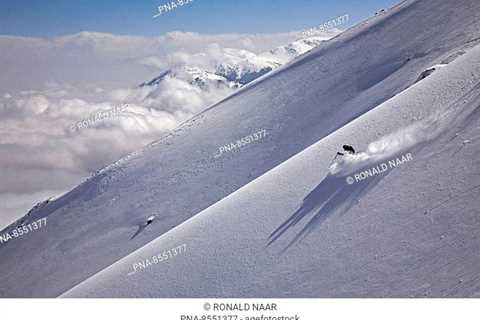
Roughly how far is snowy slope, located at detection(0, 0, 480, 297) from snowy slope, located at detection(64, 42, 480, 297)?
323 inches

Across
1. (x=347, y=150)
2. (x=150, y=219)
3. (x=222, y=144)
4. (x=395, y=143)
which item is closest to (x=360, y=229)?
(x=395, y=143)

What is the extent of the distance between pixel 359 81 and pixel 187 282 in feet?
58.6

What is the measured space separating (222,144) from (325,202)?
16642mm

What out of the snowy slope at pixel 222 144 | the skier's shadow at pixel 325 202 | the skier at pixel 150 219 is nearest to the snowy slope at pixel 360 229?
the skier's shadow at pixel 325 202

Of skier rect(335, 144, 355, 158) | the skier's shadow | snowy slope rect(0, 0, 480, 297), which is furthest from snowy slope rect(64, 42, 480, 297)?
snowy slope rect(0, 0, 480, 297)

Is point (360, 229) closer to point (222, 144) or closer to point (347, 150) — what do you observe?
point (347, 150)

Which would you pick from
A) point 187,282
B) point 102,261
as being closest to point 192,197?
point 102,261

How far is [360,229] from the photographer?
569 centimetres

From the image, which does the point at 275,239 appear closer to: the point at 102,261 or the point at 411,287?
the point at 411,287

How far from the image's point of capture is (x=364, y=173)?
7.01 metres

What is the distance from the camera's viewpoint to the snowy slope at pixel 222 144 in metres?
17.4

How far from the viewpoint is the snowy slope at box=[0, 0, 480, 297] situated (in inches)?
686

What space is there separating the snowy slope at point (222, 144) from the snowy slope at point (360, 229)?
820 centimetres

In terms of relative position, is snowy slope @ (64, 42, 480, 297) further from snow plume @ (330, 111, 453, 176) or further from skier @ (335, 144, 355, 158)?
skier @ (335, 144, 355, 158)
